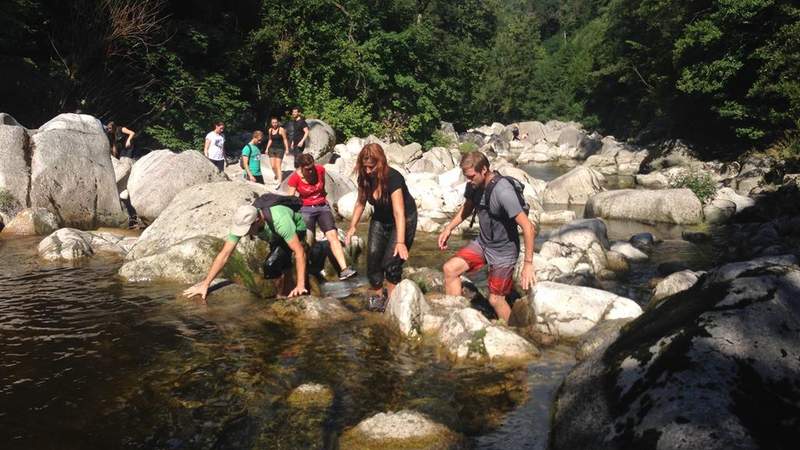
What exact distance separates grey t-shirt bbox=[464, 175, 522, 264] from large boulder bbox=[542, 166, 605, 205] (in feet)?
48.8

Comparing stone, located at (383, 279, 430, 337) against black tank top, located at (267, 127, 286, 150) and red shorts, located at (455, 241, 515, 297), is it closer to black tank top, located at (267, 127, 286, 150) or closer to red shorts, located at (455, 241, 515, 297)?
red shorts, located at (455, 241, 515, 297)

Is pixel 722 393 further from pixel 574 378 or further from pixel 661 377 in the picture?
pixel 574 378

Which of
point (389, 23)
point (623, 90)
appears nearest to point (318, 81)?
point (389, 23)

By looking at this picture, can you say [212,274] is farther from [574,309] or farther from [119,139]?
[119,139]

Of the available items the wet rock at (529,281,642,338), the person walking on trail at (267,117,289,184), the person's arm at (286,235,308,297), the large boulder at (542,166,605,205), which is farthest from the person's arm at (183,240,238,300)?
the large boulder at (542,166,605,205)

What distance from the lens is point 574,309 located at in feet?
23.5

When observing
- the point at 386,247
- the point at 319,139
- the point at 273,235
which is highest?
the point at 319,139

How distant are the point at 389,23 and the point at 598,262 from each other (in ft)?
75.8

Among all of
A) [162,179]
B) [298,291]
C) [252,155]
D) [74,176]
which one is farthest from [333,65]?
[298,291]

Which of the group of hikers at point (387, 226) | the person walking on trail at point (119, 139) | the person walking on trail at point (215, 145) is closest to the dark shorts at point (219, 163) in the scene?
the person walking on trail at point (215, 145)

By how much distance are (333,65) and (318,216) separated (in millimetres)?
20541

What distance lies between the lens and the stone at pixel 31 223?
12.7 m

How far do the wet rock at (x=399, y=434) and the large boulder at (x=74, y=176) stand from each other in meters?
11.5

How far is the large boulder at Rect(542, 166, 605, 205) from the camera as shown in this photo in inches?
843
